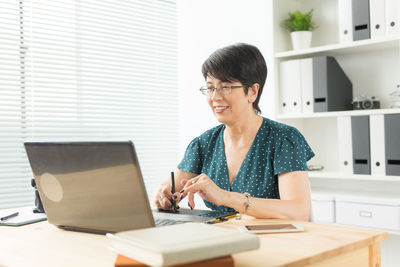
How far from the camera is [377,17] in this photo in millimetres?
2391

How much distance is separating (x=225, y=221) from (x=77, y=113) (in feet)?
6.74

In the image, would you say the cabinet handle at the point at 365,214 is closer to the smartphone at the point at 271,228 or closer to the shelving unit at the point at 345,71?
the shelving unit at the point at 345,71

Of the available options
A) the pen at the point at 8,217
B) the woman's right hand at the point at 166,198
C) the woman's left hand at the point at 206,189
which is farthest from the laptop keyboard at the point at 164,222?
the pen at the point at 8,217

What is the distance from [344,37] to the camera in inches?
99.5

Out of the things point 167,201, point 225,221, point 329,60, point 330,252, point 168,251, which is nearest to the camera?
point 168,251

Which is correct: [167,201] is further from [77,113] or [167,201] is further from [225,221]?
[77,113]

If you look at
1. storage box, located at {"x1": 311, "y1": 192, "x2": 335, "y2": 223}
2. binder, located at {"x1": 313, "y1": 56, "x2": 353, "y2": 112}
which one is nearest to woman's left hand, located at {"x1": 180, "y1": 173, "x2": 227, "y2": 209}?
storage box, located at {"x1": 311, "y1": 192, "x2": 335, "y2": 223}

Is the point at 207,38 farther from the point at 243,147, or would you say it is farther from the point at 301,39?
the point at 243,147

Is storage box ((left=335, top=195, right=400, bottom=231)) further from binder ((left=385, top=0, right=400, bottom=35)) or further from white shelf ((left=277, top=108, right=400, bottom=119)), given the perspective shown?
binder ((left=385, top=0, right=400, bottom=35))

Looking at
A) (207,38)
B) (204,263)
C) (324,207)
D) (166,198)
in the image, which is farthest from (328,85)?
(204,263)

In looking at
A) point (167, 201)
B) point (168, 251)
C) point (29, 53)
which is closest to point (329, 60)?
point (167, 201)

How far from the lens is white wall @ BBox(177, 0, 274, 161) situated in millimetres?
2949

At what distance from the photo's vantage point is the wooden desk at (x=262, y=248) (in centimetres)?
95

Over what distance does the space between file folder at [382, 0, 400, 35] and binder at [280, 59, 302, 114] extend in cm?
56
